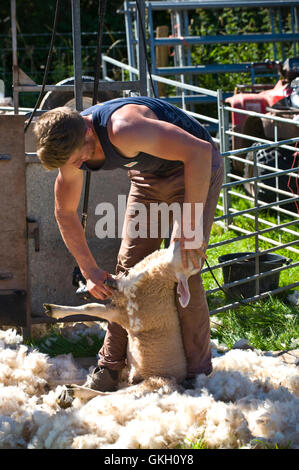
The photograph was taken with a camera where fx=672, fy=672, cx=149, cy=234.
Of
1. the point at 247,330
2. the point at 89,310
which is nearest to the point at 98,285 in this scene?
the point at 89,310

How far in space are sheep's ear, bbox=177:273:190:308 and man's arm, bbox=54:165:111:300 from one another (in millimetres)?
377

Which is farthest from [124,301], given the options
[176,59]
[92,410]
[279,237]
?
[176,59]

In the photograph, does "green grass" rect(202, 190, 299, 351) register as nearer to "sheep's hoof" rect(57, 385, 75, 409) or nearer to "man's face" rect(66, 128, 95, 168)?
"sheep's hoof" rect(57, 385, 75, 409)

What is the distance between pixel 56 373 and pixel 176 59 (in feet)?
27.9

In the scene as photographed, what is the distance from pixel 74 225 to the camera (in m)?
3.36

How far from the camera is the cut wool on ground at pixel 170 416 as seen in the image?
2.78m

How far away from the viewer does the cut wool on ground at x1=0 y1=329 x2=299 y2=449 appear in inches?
109

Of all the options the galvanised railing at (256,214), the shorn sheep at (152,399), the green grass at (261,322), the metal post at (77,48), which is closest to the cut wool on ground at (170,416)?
the shorn sheep at (152,399)

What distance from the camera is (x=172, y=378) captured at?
3.28 metres

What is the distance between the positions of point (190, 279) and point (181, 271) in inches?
7.5

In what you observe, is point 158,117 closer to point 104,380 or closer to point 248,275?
Answer: point 104,380

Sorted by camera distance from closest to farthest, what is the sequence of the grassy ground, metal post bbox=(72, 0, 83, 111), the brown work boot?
the brown work boot, metal post bbox=(72, 0, 83, 111), the grassy ground

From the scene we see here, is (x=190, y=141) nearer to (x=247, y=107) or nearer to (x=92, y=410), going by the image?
(x=92, y=410)

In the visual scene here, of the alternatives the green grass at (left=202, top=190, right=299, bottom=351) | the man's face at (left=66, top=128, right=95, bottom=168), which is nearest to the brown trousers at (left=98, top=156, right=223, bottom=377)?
the man's face at (left=66, top=128, right=95, bottom=168)
